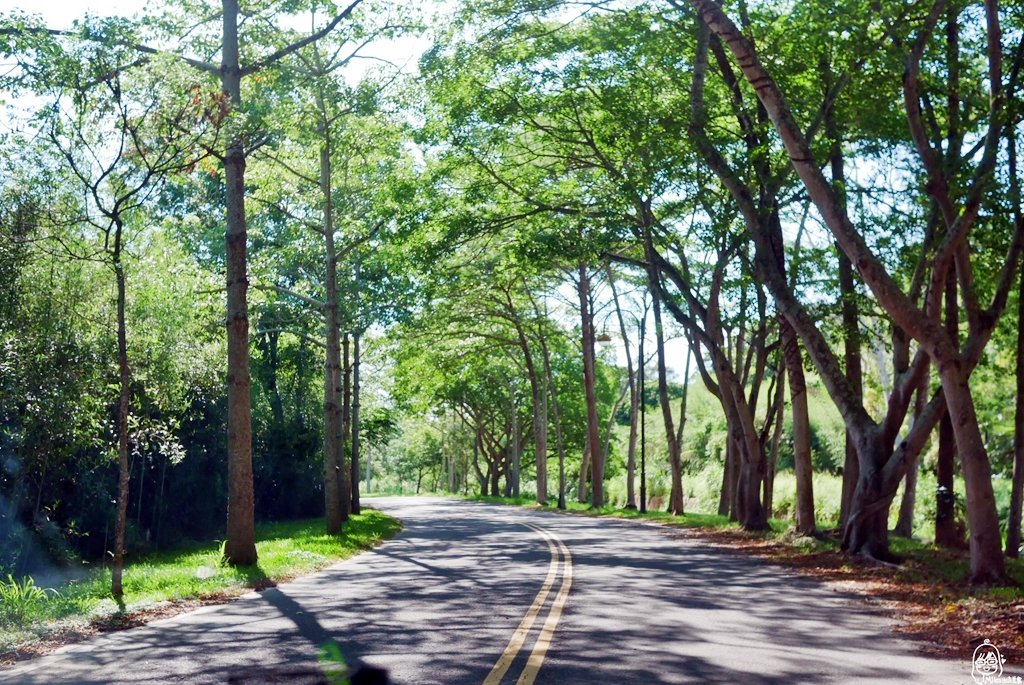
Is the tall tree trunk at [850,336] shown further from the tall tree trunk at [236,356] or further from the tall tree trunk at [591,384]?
the tall tree trunk at [591,384]

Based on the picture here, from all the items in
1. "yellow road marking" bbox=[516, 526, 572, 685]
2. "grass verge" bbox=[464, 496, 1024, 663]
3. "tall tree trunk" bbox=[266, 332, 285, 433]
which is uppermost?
"tall tree trunk" bbox=[266, 332, 285, 433]

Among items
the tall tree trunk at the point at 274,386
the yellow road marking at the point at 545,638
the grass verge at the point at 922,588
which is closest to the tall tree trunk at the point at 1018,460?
the grass verge at the point at 922,588

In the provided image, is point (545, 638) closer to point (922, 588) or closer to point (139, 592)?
point (139, 592)

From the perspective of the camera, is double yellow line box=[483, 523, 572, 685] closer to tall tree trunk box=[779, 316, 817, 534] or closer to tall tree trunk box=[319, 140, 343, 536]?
tall tree trunk box=[779, 316, 817, 534]

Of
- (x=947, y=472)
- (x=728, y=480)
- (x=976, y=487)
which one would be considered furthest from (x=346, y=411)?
(x=976, y=487)

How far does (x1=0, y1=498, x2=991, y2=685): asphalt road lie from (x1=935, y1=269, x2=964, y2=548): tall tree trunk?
568 cm

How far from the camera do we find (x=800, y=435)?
21.8 meters

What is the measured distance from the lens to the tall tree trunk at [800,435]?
2148 cm

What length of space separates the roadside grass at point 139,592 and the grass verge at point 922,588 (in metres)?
8.12

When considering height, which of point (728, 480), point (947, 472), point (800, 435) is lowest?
point (728, 480)

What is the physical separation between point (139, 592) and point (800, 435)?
14253 mm

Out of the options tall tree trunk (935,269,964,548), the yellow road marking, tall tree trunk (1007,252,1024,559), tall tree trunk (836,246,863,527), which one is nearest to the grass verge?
tall tree trunk (935,269,964,548)

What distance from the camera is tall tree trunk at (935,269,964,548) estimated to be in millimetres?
17469

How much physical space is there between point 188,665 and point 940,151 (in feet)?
42.0
